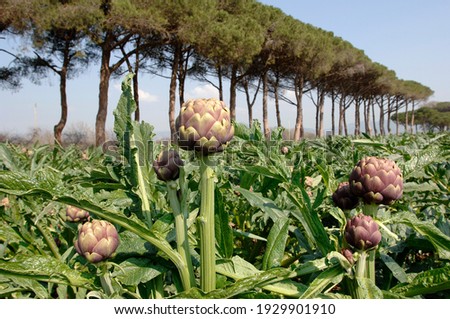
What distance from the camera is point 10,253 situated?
33.5 inches

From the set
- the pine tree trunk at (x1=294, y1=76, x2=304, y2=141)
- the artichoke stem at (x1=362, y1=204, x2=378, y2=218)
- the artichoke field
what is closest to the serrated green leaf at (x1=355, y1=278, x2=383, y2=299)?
the artichoke field

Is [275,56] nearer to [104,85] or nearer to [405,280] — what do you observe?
[104,85]

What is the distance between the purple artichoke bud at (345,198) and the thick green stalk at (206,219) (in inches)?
9.2

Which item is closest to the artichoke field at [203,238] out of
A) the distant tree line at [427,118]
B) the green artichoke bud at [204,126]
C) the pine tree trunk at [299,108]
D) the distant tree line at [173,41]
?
the green artichoke bud at [204,126]

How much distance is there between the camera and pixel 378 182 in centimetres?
54

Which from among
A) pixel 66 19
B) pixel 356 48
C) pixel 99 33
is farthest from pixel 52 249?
pixel 356 48

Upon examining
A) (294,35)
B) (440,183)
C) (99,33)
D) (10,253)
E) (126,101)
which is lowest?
(10,253)

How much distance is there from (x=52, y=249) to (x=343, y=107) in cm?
2194

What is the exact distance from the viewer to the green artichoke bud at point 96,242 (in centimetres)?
49

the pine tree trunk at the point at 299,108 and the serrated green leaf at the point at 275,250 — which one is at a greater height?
the pine tree trunk at the point at 299,108

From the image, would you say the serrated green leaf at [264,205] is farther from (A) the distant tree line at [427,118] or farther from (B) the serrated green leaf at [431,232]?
(A) the distant tree line at [427,118]

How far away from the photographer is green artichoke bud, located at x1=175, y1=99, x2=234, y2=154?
45 centimetres

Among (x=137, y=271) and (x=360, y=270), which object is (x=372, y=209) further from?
(x=137, y=271)

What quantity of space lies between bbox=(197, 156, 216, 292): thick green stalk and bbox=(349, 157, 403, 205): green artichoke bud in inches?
8.2
